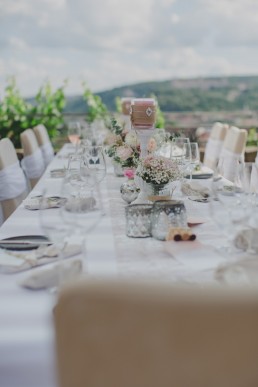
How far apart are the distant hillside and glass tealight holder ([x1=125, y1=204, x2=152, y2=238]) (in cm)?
591

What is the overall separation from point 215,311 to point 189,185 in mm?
1971

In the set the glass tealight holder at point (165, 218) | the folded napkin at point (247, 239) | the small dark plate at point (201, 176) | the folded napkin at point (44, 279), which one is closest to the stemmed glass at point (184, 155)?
the small dark plate at point (201, 176)

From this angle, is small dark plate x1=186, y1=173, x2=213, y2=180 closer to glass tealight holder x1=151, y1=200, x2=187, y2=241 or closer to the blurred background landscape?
glass tealight holder x1=151, y1=200, x2=187, y2=241

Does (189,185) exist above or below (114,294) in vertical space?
below

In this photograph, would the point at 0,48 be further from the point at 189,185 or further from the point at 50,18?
the point at 189,185

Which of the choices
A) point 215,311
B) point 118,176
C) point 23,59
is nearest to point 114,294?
point 215,311

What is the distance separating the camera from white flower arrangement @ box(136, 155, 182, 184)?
235 cm

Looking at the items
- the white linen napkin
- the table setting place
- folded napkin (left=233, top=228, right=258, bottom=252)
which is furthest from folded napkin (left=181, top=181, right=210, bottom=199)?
folded napkin (left=233, top=228, right=258, bottom=252)

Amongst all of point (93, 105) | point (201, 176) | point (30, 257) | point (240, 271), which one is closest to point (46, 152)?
point (93, 105)

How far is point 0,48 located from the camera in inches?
301

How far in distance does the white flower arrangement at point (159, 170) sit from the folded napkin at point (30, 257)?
26.7 inches

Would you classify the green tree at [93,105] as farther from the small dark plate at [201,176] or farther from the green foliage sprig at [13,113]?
the small dark plate at [201,176]

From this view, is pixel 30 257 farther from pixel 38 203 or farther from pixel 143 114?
pixel 143 114

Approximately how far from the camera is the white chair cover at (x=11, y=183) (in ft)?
11.5
